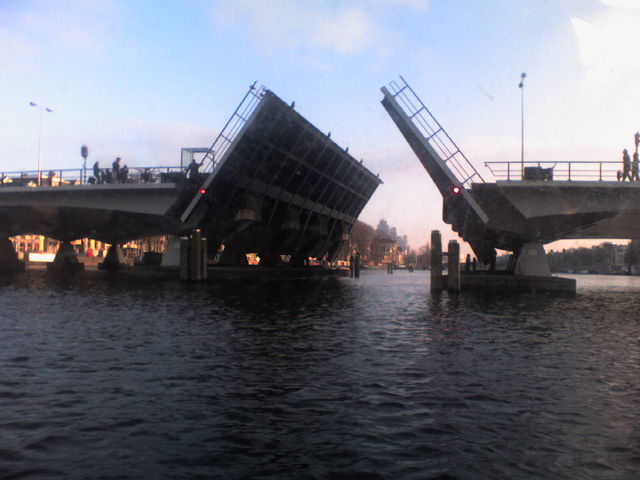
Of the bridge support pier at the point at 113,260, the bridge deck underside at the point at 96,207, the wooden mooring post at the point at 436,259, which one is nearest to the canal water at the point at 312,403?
the wooden mooring post at the point at 436,259

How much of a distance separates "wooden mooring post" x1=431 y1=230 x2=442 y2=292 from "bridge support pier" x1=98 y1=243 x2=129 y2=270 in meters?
33.4

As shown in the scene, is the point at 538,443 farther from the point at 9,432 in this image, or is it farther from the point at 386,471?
the point at 9,432

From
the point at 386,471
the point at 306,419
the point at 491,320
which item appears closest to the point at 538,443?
the point at 386,471

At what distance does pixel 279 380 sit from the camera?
6984 mm

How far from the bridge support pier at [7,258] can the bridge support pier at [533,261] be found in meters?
42.3

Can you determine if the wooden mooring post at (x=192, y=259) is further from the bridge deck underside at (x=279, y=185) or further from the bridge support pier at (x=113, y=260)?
the bridge support pier at (x=113, y=260)

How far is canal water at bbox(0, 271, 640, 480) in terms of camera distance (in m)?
4.15

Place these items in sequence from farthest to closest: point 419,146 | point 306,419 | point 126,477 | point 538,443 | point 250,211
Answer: point 250,211
point 419,146
point 306,419
point 538,443
point 126,477

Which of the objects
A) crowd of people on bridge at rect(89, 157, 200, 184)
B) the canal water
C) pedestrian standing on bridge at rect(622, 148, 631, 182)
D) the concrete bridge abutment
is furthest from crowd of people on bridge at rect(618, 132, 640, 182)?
the concrete bridge abutment

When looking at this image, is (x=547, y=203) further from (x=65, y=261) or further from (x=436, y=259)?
(x=65, y=261)

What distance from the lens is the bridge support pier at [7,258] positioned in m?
48.2

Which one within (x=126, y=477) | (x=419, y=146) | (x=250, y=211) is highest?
(x=419, y=146)

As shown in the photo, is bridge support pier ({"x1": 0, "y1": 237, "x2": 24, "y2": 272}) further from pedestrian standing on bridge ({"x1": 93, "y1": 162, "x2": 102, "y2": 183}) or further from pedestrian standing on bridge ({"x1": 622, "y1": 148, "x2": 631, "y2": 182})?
pedestrian standing on bridge ({"x1": 622, "y1": 148, "x2": 631, "y2": 182})

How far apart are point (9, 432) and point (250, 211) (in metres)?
30.0
